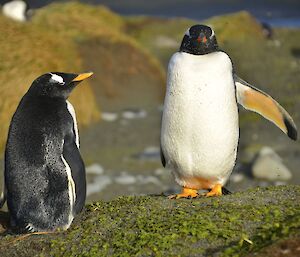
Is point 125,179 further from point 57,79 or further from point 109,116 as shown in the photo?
point 57,79

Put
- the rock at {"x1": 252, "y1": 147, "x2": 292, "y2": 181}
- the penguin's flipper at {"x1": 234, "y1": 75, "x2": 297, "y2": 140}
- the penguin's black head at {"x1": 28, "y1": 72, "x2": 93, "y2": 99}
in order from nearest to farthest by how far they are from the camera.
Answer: the penguin's black head at {"x1": 28, "y1": 72, "x2": 93, "y2": 99}, the penguin's flipper at {"x1": 234, "y1": 75, "x2": 297, "y2": 140}, the rock at {"x1": 252, "y1": 147, "x2": 292, "y2": 181}

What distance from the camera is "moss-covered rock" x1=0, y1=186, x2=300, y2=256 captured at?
11.3ft

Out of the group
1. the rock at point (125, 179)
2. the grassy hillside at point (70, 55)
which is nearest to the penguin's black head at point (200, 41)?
the rock at point (125, 179)

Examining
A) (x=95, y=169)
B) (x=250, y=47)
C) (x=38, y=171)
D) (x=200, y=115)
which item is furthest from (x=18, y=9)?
(x=38, y=171)

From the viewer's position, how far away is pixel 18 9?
1706 centimetres

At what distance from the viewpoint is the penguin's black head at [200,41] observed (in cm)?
458

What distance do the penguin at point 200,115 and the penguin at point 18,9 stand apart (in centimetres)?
1210

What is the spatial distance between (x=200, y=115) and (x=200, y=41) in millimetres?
493

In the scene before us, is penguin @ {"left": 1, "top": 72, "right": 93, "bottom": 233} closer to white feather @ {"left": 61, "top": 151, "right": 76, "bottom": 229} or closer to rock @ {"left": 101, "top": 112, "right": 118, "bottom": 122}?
white feather @ {"left": 61, "top": 151, "right": 76, "bottom": 229}

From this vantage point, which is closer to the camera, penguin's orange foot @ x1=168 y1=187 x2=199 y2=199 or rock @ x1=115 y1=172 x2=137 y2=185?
penguin's orange foot @ x1=168 y1=187 x2=199 y2=199

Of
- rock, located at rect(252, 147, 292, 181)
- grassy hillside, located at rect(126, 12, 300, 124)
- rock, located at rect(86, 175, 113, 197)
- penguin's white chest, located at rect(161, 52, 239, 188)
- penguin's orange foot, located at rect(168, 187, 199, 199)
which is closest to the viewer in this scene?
penguin's white chest, located at rect(161, 52, 239, 188)

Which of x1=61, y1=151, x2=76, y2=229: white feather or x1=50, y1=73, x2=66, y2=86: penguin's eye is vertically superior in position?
x1=50, y1=73, x2=66, y2=86: penguin's eye

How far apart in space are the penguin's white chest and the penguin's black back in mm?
785

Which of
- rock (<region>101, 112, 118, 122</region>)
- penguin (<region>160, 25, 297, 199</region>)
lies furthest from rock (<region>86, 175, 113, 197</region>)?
penguin (<region>160, 25, 297, 199</region>)
